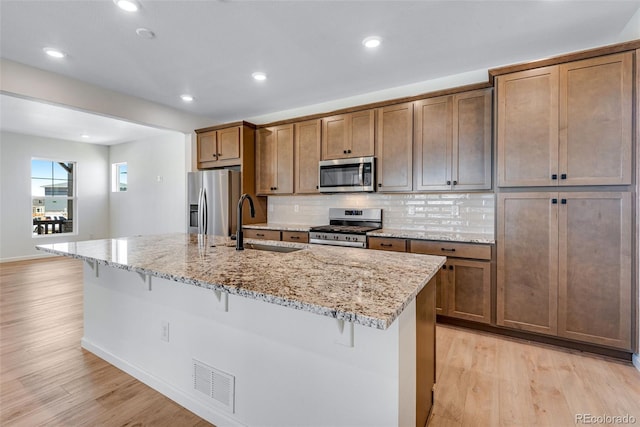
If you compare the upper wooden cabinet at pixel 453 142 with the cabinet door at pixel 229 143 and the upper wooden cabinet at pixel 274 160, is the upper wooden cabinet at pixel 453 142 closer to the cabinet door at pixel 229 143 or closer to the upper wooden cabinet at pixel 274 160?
the upper wooden cabinet at pixel 274 160

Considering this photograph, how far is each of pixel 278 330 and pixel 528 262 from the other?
7.63 ft

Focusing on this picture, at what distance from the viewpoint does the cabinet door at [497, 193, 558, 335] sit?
2.50 m

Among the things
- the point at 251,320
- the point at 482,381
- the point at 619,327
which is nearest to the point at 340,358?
the point at 251,320

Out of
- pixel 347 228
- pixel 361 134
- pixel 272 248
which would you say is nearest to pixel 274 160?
pixel 361 134

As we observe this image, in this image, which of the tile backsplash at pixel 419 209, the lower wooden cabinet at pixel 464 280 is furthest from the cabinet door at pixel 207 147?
the lower wooden cabinet at pixel 464 280

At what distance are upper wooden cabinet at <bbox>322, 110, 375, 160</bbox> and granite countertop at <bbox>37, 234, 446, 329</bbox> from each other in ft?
6.26

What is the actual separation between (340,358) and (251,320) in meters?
0.50

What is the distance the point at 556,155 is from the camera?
2.47 metres

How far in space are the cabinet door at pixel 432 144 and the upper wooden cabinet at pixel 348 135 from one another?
0.55 metres

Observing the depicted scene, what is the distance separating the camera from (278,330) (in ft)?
4.58

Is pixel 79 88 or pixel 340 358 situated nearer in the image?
pixel 340 358

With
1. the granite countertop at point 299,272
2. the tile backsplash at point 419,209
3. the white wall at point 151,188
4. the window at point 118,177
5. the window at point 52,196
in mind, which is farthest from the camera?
the window at point 118,177

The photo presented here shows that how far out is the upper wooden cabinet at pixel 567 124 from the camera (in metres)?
2.26

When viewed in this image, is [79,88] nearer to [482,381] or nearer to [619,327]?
[482,381]
